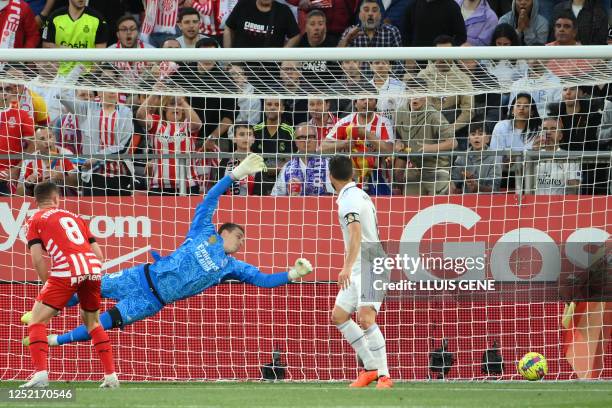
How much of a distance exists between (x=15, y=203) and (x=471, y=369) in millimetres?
5207

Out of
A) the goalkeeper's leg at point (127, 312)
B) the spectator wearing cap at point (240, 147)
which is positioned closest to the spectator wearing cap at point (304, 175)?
the spectator wearing cap at point (240, 147)

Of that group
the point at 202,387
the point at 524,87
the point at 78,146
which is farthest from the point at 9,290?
the point at 524,87

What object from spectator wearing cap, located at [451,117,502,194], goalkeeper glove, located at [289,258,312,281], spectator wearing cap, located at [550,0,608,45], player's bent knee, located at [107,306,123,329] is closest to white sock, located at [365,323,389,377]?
goalkeeper glove, located at [289,258,312,281]

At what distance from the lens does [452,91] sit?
474 inches

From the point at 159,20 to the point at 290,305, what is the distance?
4.51m

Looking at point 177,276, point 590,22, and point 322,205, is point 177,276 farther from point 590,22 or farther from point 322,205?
point 590,22

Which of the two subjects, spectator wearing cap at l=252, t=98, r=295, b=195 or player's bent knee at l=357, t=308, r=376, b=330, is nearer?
player's bent knee at l=357, t=308, r=376, b=330

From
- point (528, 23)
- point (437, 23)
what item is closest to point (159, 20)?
point (437, 23)

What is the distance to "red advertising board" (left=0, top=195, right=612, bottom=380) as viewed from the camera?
1197 cm

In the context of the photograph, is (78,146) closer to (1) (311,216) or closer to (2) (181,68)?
(2) (181,68)

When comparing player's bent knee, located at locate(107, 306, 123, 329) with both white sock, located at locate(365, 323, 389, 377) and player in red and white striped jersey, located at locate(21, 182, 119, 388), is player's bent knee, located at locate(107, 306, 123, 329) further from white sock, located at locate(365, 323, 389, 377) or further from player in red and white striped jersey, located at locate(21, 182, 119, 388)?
white sock, located at locate(365, 323, 389, 377)

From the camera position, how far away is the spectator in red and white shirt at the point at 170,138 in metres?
12.2

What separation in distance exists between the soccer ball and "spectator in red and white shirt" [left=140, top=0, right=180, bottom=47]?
626cm

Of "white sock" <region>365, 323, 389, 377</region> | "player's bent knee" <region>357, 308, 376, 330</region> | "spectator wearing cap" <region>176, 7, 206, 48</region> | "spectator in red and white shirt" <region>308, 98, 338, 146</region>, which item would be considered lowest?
"white sock" <region>365, 323, 389, 377</region>
